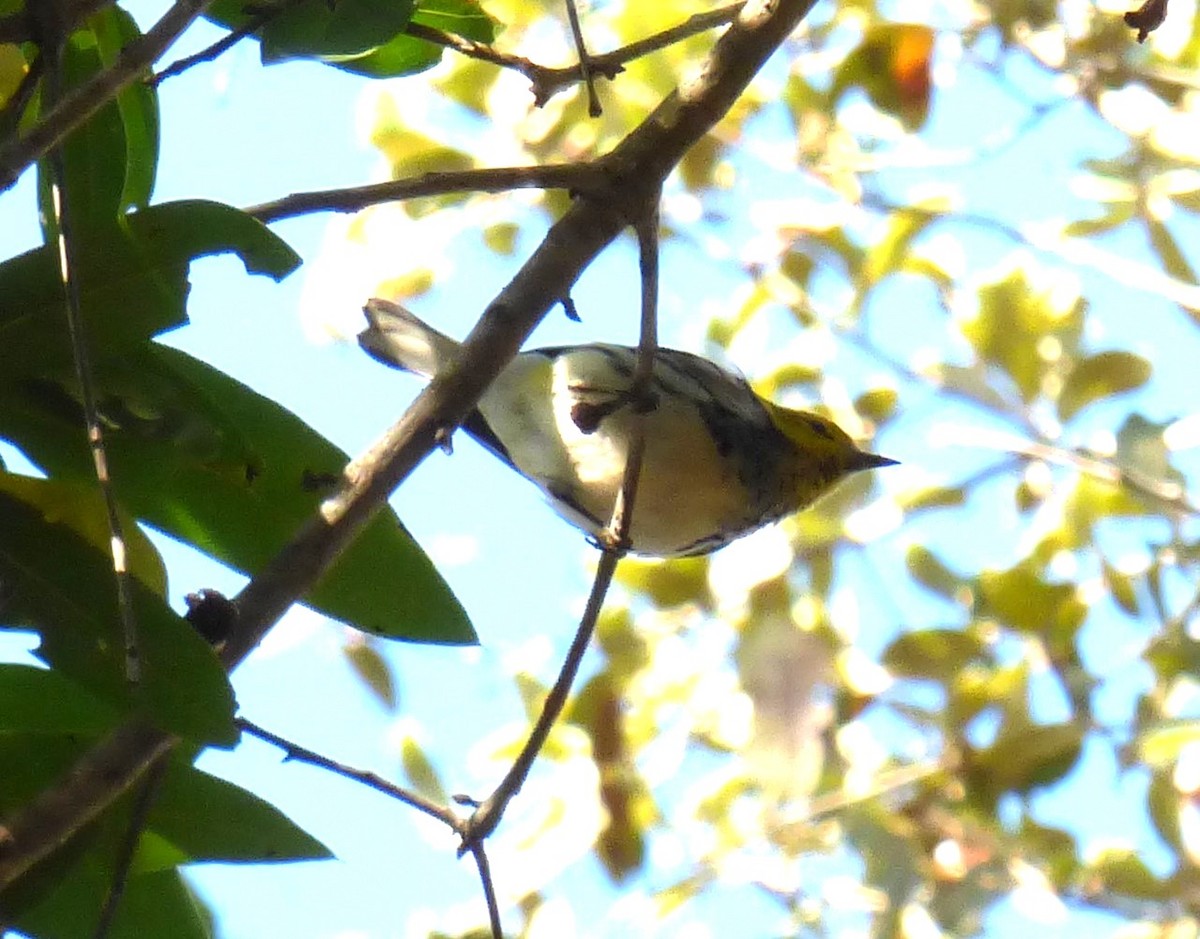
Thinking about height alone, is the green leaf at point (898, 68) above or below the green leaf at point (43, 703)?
above

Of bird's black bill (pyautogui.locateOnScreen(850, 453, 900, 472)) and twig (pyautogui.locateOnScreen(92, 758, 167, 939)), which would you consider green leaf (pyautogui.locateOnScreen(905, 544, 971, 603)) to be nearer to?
bird's black bill (pyautogui.locateOnScreen(850, 453, 900, 472))

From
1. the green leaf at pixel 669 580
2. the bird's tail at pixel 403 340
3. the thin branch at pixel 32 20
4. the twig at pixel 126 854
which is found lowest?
the twig at pixel 126 854

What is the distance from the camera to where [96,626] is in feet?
4.79

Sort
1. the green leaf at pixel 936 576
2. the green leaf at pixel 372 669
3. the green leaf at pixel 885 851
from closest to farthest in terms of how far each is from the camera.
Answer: the green leaf at pixel 885 851 < the green leaf at pixel 936 576 < the green leaf at pixel 372 669

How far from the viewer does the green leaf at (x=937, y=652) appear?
3967 mm

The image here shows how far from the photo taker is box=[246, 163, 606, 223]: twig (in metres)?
1.60

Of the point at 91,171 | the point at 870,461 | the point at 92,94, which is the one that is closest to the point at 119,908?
the point at 91,171

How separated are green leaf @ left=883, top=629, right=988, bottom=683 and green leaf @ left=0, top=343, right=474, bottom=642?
244 centimetres

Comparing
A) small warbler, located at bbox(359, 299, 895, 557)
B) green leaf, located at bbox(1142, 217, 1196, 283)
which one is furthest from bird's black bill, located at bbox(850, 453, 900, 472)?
green leaf, located at bbox(1142, 217, 1196, 283)

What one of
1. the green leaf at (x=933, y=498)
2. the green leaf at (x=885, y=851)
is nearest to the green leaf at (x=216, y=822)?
the green leaf at (x=885, y=851)

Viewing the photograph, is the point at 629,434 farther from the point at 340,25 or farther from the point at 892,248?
the point at 892,248

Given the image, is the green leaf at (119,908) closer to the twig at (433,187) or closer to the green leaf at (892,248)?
the twig at (433,187)

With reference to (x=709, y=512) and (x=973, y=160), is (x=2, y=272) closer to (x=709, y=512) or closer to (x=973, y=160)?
(x=709, y=512)

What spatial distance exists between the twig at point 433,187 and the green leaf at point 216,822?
2.22 ft
